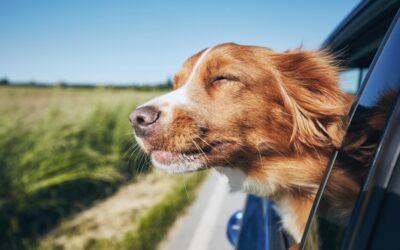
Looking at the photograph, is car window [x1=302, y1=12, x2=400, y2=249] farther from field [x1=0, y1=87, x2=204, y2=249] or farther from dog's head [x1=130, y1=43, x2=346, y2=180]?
field [x1=0, y1=87, x2=204, y2=249]

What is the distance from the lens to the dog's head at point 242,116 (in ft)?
6.97

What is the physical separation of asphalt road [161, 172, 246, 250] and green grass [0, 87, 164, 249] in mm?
1290

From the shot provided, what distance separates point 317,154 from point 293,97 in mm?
403

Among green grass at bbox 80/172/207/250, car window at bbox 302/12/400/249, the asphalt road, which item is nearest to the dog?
car window at bbox 302/12/400/249

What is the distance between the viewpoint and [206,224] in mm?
5586

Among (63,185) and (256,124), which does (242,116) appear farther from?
(63,185)

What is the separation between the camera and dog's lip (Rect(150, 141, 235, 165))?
2.16 m

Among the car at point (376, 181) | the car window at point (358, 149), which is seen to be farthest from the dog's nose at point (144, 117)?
the car window at point (358, 149)

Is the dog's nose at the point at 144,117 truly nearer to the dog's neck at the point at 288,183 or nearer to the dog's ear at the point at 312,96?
the dog's neck at the point at 288,183

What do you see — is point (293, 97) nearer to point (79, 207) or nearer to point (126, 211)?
point (126, 211)

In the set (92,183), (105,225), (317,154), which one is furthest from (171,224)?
(317,154)

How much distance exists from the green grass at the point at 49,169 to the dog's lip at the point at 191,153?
5.46 feet

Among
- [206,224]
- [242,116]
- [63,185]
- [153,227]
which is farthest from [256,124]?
[63,185]

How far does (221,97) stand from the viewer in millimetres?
2293
